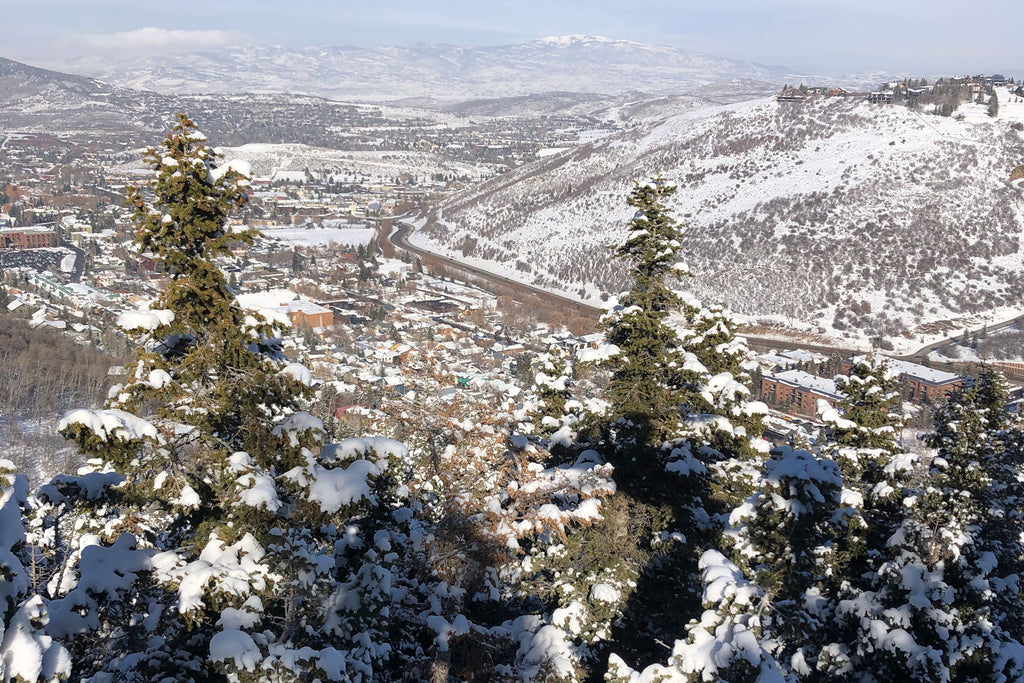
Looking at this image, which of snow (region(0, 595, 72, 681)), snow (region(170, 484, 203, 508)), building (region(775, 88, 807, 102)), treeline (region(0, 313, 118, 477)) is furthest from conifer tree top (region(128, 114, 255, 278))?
building (region(775, 88, 807, 102))

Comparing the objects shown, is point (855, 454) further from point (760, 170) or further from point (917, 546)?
→ point (760, 170)

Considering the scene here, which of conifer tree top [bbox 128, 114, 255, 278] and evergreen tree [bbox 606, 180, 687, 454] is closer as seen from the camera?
conifer tree top [bbox 128, 114, 255, 278]

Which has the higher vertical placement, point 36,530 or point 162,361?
point 162,361

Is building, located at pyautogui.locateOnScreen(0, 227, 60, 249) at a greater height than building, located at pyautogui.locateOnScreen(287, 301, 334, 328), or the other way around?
building, located at pyautogui.locateOnScreen(287, 301, 334, 328)

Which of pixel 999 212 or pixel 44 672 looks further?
pixel 999 212

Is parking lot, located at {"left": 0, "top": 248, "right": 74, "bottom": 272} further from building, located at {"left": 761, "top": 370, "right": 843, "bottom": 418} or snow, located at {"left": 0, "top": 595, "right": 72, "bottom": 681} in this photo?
snow, located at {"left": 0, "top": 595, "right": 72, "bottom": 681}

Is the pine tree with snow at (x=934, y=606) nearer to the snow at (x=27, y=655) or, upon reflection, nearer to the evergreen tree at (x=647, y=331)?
the evergreen tree at (x=647, y=331)

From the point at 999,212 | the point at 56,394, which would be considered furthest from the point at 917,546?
the point at 999,212
